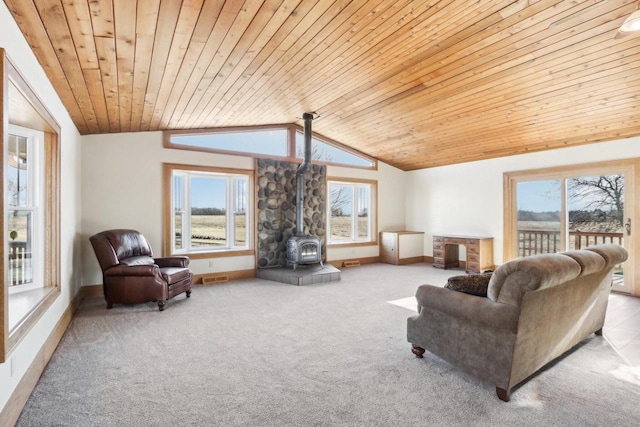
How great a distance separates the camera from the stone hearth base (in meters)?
5.49

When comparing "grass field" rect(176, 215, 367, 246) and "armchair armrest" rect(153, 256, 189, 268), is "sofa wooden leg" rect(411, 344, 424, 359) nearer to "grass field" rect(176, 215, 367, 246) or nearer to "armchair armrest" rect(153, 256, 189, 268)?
Result: "armchair armrest" rect(153, 256, 189, 268)

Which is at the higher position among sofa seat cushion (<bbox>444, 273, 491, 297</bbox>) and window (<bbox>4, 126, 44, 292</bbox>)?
window (<bbox>4, 126, 44, 292</bbox>)

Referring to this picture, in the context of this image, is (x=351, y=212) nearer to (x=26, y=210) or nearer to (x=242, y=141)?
(x=242, y=141)

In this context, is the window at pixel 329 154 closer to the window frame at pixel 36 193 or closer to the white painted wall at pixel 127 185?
the white painted wall at pixel 127 185

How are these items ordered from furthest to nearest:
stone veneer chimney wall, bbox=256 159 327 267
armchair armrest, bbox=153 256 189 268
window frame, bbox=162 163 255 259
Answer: stone veneer chimney wall, bbox=256 159 327 267, window frame, bbox=162 163 255 259, armchair armrest, bbox=153 256 189 268

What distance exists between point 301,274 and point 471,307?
3.66m

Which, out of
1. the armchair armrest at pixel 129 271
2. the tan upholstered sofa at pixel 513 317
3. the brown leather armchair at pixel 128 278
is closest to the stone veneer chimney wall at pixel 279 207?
the brown leather armchair at pixel 128 278

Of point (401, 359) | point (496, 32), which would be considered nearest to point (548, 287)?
point (401, 359)

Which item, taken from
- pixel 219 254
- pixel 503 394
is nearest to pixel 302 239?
pixel 219 254

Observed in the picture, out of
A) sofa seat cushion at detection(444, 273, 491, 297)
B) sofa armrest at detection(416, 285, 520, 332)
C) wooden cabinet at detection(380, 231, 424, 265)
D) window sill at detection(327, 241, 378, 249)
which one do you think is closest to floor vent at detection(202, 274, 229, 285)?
window sill at detection(327, 241, 378, 249)

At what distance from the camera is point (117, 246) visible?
14.0 feet

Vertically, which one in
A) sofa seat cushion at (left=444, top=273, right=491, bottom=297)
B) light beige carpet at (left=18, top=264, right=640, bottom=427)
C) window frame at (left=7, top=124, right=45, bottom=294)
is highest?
window frame at (left=7, top=124, right=45, bottom=294)

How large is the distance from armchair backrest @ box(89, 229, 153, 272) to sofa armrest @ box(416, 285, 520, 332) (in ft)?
12.1

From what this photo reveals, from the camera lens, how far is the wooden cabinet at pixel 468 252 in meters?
6.22
